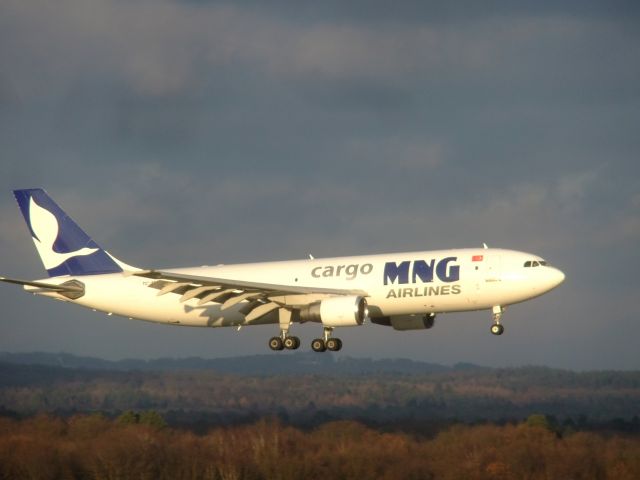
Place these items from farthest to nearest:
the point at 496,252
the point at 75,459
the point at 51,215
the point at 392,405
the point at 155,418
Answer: the point at 392,405 → the point at 155,418 → the point at 51,215 → the point at 75,459 → the point at 496,252

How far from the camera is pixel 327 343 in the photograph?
206 ft

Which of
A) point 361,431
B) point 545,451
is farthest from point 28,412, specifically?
point 545,451

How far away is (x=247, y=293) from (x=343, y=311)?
17.7 ft

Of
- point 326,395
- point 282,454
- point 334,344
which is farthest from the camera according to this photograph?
point 326,395

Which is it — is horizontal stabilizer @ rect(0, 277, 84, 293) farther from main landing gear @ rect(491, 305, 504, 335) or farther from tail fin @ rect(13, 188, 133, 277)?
main landing gear @ rect(491, 305, 504, 335)

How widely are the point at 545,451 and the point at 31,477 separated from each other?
2721 cm

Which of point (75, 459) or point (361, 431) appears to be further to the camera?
point (361, 431)

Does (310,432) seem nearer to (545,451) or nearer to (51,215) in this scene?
(545,451)

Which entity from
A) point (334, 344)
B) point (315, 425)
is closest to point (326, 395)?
point (315, 425)

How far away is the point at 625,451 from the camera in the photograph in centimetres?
6844

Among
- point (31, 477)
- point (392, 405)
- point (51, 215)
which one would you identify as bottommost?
point (31, 477)

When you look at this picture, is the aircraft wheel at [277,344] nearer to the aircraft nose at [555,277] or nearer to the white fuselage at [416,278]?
the white fuselage at [416,278]

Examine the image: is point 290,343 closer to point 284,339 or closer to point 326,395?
point 284,339

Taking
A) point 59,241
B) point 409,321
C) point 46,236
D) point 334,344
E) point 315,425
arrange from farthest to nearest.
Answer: point 315,425 → point 46,236 → point 59,241 → point 409,321 → point 334,344
